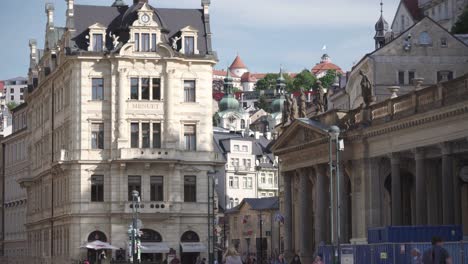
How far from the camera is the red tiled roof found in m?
188

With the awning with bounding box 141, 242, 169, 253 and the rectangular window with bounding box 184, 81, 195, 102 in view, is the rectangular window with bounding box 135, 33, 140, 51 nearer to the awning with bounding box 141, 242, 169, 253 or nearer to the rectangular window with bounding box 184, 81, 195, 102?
the rectangular window with bounding box 184, 81, 195, 102

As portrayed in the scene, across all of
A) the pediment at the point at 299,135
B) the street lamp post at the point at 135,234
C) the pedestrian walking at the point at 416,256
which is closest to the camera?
the pedestrian walking at the point at 416,256

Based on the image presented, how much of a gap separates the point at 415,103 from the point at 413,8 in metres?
138

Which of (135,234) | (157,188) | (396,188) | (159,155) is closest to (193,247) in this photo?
(157,188)

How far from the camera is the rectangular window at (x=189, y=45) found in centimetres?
9981

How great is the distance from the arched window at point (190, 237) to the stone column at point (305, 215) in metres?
24.7

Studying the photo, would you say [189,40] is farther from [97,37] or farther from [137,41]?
[97,37]

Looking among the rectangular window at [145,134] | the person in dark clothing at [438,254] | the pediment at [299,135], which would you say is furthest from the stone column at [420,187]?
the rectangular window at [145,134]

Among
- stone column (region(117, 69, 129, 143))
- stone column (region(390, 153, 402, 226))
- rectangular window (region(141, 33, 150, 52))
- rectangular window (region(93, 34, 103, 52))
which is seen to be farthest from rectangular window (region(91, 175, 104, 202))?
stone column (region(390, 153, 402, 226))

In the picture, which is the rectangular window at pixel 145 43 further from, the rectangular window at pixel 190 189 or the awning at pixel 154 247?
the awning at pixel 154 247

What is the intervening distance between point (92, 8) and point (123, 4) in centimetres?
497

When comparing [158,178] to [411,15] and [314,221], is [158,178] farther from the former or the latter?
[411,15]

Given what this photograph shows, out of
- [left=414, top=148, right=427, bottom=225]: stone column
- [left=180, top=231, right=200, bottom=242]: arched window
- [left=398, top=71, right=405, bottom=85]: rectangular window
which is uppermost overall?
[left=398, top=71, right=405, bottom=85]: rectangular window

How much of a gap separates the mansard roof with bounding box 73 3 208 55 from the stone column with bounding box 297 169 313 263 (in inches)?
1100
